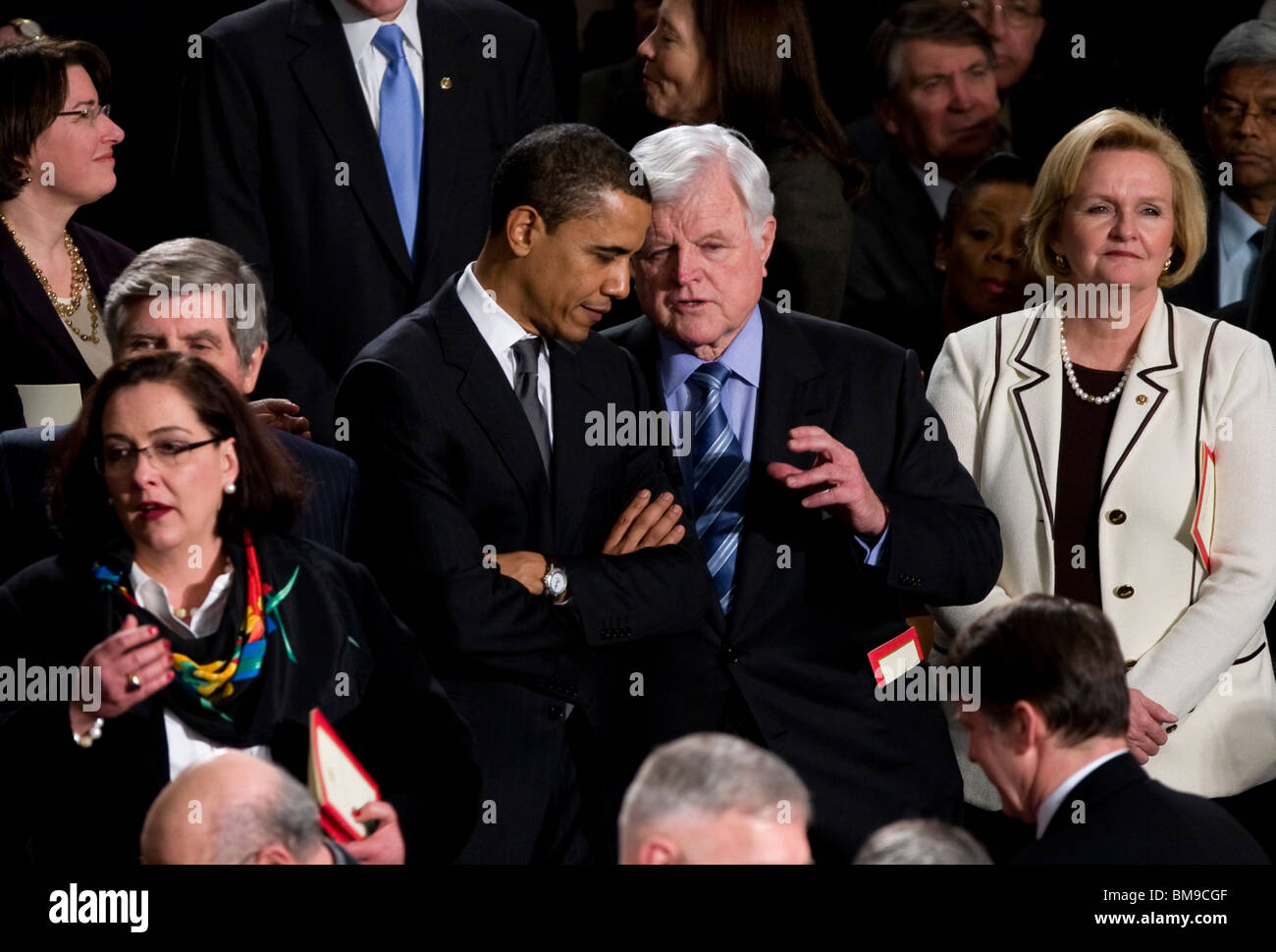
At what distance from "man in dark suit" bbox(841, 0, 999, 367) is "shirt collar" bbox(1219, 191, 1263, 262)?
72 centimetres

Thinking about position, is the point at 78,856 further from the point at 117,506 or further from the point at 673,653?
the point at 673,653

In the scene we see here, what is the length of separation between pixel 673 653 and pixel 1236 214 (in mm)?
2503

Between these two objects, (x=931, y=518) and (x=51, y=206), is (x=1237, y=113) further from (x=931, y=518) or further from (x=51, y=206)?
(x=51, y=206)

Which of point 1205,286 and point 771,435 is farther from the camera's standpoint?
point 1205,286

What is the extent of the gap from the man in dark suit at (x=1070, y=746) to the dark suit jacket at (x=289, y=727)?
886mm

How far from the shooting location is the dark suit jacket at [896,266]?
527 centimetres

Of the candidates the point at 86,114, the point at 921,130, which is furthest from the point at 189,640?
the point at 921,130

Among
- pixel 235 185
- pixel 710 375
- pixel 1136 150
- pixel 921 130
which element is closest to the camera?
pixel 710 375

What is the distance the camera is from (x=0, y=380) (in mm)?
4332

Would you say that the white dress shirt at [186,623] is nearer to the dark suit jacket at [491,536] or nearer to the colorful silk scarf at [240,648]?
the colorful silk scarf at [240,648]

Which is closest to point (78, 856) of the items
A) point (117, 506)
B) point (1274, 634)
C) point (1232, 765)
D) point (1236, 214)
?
point (117, 506)

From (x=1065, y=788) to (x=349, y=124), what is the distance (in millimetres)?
2364

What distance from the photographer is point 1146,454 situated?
4066 mm

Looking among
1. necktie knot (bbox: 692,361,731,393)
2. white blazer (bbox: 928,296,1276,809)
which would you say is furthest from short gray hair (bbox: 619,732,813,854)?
white blazer (bbox: 928,296,1276,809)
